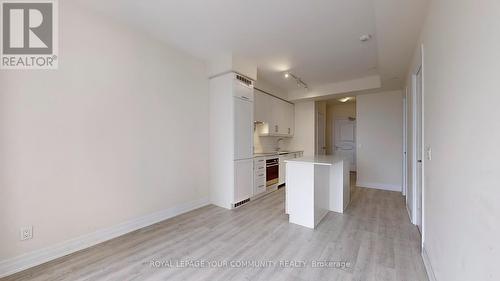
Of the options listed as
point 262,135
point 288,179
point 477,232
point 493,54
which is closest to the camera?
point 493,54

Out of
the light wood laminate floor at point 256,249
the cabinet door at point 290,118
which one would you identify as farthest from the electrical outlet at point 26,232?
the cabinet door at point 290,118

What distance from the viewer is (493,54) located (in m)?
0.82

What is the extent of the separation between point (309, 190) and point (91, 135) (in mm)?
2789

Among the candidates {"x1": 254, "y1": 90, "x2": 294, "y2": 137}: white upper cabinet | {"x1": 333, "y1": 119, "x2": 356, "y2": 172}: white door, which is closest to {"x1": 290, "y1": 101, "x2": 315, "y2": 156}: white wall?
{"x1": 254, "y1": 90, "x2": 294, "y2": 137}: white upper cabinet

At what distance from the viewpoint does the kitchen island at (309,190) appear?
2.88m

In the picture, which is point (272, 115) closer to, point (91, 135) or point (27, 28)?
point (91, 135)

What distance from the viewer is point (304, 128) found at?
20.9ft

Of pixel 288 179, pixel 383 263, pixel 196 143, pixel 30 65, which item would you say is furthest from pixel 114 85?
pixel 383 263

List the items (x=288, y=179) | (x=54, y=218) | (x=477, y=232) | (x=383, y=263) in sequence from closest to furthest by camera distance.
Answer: (x=477, y=232) → (x=383, y=263) → (x=54, y=218) → (x=288, y=179)

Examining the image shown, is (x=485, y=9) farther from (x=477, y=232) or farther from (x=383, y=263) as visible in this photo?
(x=383, y=263)

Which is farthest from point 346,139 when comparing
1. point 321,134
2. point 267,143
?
point 267,143

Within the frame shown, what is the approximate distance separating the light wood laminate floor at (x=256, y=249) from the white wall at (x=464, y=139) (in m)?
0.53

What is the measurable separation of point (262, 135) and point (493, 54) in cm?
457

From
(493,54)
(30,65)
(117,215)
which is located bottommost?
(117,215)
